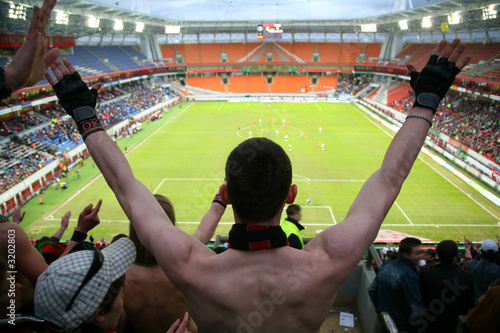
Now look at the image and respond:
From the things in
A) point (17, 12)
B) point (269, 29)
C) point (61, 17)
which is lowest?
point (269, 29)

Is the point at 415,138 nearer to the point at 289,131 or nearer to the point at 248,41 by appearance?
the point at 289,131

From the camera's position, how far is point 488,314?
2844 mm

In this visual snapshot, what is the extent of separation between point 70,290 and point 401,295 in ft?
11.9

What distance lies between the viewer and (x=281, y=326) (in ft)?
5.21

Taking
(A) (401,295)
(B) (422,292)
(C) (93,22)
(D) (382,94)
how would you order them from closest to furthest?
(A) (401,295) → (B) (422,292) → (C) (93,22) → (D) (382,94)

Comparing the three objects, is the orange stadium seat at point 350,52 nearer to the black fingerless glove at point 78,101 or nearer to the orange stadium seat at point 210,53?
the orange stadium seat at point 210,53

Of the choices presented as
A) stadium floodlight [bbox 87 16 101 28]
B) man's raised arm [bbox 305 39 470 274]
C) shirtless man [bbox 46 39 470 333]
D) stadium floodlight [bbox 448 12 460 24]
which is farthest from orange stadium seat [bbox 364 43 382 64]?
shirtless man [bbox 46 39 470 333]

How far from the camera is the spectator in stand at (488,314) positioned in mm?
2789

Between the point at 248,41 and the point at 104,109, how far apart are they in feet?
131

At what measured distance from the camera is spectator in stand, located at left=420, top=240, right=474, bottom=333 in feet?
12.8

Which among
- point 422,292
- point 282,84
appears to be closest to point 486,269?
point 422,292

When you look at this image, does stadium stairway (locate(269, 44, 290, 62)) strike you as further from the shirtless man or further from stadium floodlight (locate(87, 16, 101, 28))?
the shirtless man

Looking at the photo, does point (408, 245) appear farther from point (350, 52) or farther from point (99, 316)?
point (350, 52)

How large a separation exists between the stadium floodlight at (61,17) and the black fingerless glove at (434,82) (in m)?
42.4
